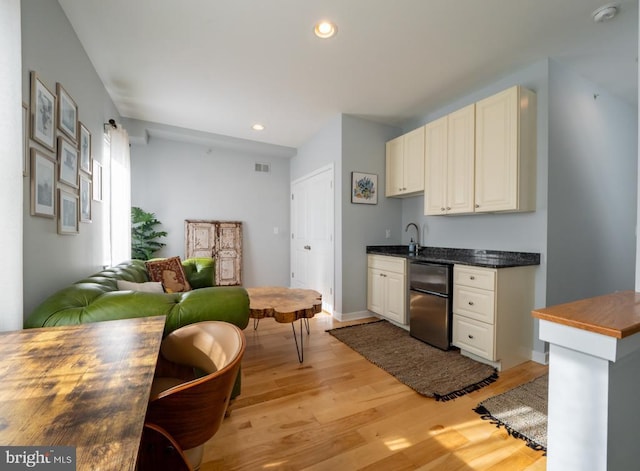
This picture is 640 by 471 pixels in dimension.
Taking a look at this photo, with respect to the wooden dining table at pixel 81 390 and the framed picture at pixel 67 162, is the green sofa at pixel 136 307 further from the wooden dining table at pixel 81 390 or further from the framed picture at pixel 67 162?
the framed picture at pixel 67 162

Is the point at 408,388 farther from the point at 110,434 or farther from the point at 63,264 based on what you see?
the point at 63,264

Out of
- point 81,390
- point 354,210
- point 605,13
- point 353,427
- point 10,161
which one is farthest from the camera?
point 354,210

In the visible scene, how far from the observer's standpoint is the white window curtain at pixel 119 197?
9.65 ft

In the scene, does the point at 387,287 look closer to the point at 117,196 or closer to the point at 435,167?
the point at 435,167

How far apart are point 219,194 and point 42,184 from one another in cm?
314

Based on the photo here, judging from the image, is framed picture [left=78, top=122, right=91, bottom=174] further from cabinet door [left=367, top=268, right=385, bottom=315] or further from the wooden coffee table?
cabinet door [left=367, top=268, right=385, bottom=315]

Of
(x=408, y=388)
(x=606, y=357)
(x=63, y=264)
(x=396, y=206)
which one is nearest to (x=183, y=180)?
(x=63, y=264)

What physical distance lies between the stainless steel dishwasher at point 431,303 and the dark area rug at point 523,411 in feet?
2.28

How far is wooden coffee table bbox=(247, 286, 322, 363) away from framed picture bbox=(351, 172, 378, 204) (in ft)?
5.13

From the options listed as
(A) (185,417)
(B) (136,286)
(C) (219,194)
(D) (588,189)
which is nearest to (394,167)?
(D) (588,189)

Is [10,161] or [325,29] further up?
[325,29]

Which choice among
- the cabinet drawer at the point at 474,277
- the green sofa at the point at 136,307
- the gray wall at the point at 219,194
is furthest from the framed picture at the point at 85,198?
the cabinet drawer at the point at 474,277

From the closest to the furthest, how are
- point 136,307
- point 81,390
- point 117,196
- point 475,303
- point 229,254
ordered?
point 81,390 → point 136,307 → point 475,303 → point 117,196 → point 229,254

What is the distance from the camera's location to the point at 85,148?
7.54ft
